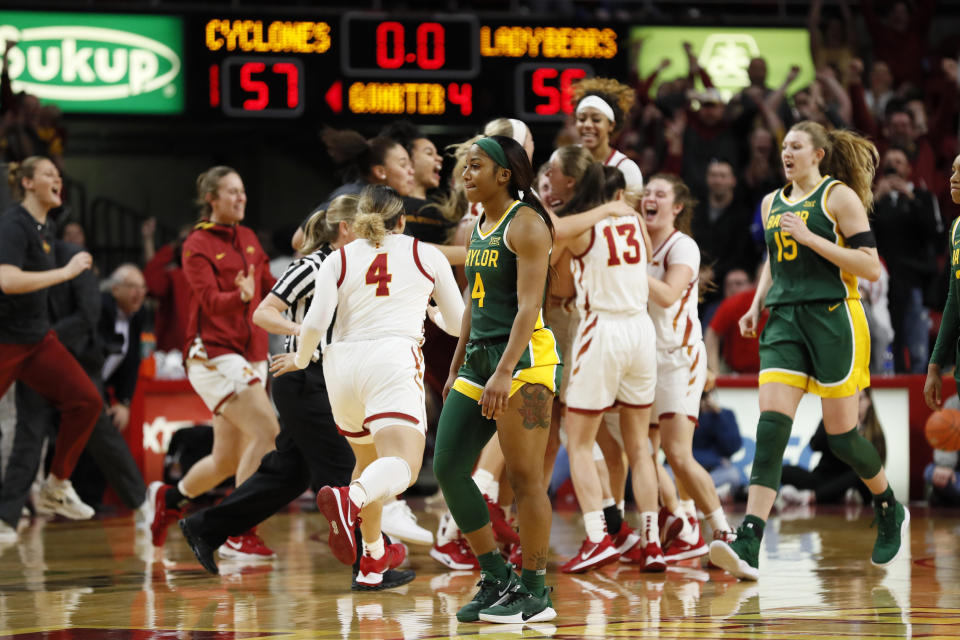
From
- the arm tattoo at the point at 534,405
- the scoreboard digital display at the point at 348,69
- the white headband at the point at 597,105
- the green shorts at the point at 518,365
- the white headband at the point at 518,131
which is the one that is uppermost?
the scoreboard digital display at the point at 348,69

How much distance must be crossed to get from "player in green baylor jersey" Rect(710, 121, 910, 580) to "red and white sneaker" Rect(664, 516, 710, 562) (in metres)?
0.85

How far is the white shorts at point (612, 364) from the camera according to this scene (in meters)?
7.55

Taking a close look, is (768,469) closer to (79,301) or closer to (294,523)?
(294,523)

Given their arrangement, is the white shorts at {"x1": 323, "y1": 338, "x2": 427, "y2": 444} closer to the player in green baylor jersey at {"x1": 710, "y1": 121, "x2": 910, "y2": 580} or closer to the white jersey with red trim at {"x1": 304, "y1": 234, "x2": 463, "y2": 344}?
the white jersey with red trim at {"x1": 304, "y1": 234, "x2": 463, "y2": 344}

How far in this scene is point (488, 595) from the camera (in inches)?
233

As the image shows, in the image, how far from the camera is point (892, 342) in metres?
12.8

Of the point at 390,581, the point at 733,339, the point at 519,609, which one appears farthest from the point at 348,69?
the point at 519,609

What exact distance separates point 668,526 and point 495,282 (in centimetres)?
274

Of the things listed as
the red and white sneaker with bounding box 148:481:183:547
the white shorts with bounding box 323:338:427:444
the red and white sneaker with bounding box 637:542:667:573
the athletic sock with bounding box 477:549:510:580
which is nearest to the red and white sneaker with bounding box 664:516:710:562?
the red and white sneaker with bounding box 637:542:667:573

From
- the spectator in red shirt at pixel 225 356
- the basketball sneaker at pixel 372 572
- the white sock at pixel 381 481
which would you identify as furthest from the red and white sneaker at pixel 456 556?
the white sock at pixel 381 481

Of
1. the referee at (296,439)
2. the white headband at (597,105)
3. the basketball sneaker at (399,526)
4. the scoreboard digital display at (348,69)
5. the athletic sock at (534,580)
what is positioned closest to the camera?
the athletic sock at (534,580)

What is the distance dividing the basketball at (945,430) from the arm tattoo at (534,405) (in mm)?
5284

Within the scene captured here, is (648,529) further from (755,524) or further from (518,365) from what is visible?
(518,365)

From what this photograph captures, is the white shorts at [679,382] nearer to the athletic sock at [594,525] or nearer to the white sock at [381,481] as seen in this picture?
the athletic sock at [594,525]
